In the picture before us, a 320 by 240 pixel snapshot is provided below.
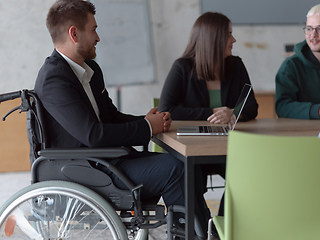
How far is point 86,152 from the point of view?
1.57 meters

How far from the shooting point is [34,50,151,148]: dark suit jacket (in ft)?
5.19

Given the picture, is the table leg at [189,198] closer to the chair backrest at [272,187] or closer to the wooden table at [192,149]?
the wooden table at [192,149]

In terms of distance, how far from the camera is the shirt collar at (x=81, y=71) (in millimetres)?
1808

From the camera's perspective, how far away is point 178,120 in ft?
7.69

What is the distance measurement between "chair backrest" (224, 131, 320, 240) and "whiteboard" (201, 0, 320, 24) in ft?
12.1

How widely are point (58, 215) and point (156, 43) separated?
3.16 m

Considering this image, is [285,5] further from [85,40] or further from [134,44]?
[85,40]

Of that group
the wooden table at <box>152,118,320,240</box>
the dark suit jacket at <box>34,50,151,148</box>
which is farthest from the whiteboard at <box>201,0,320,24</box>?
the dark suit jacket at <box>34,50,151,148</box>

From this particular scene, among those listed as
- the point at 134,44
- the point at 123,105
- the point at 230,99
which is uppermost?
the point at 134,44

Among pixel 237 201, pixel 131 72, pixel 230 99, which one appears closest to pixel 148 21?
pixel 131 72

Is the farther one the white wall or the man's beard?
the white wall

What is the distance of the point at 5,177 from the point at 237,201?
11.0ft

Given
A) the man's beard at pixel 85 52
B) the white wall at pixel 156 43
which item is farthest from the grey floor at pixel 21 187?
the man's beard at pixel 85 52

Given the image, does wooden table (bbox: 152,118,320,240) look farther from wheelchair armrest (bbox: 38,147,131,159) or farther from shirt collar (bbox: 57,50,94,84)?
shirt collar (bbox: 57,50,94,84)
